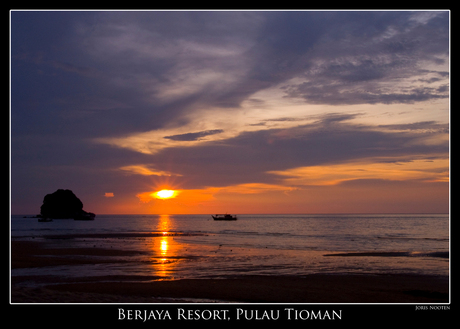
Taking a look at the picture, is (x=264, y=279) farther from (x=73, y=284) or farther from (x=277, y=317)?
(x=73, y=284)

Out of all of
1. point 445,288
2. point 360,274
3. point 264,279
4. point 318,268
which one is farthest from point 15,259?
point 445,288

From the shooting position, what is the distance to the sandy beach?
17.0 metres

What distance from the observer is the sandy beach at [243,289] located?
17.0 m

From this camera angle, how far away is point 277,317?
12.8 metres

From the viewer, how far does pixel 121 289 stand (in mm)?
18562

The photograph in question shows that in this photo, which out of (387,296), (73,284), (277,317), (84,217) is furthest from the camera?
(84,217)

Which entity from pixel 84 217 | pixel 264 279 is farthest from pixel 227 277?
pixel 84 217

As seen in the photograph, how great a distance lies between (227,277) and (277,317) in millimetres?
10175

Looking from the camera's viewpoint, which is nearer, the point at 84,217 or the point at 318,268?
the point at 318,268

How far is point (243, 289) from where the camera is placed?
19062 mm

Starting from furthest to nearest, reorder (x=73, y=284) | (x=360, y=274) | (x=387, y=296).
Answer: (x=360, y=274) → (x=73, y=284) → (x=387, y=296)
